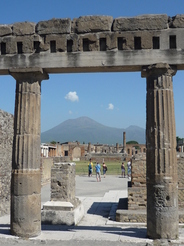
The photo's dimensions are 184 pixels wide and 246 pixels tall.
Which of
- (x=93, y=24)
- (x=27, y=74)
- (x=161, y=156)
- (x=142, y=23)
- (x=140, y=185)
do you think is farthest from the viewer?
(x=140, y=185)

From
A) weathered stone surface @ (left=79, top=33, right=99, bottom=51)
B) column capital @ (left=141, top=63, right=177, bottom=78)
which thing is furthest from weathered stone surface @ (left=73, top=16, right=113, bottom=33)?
column capital @ (left=141, top=63, right=177, bottom=78)

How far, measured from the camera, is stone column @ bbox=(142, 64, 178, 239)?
6.95 metres

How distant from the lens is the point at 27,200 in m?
7.29

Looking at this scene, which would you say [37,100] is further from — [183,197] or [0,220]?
[183,197]

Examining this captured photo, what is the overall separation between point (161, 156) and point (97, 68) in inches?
105

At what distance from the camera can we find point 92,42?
298 inches

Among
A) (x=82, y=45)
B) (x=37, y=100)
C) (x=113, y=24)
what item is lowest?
(x=37, y=100)

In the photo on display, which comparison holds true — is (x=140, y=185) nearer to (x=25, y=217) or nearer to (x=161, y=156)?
(x=161, y=156)

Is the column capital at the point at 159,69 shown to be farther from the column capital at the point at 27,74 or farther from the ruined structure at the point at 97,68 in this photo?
the column capital at the point at 27,74

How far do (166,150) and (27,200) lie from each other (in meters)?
3.49

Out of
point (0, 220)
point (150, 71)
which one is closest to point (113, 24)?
point (150, 71)

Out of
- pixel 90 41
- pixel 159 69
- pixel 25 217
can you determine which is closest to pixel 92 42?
pixel 90 41

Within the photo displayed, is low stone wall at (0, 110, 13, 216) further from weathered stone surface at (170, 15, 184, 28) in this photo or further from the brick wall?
weathered stone surface at (170, 15, 184, 28)

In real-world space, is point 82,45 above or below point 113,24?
below
